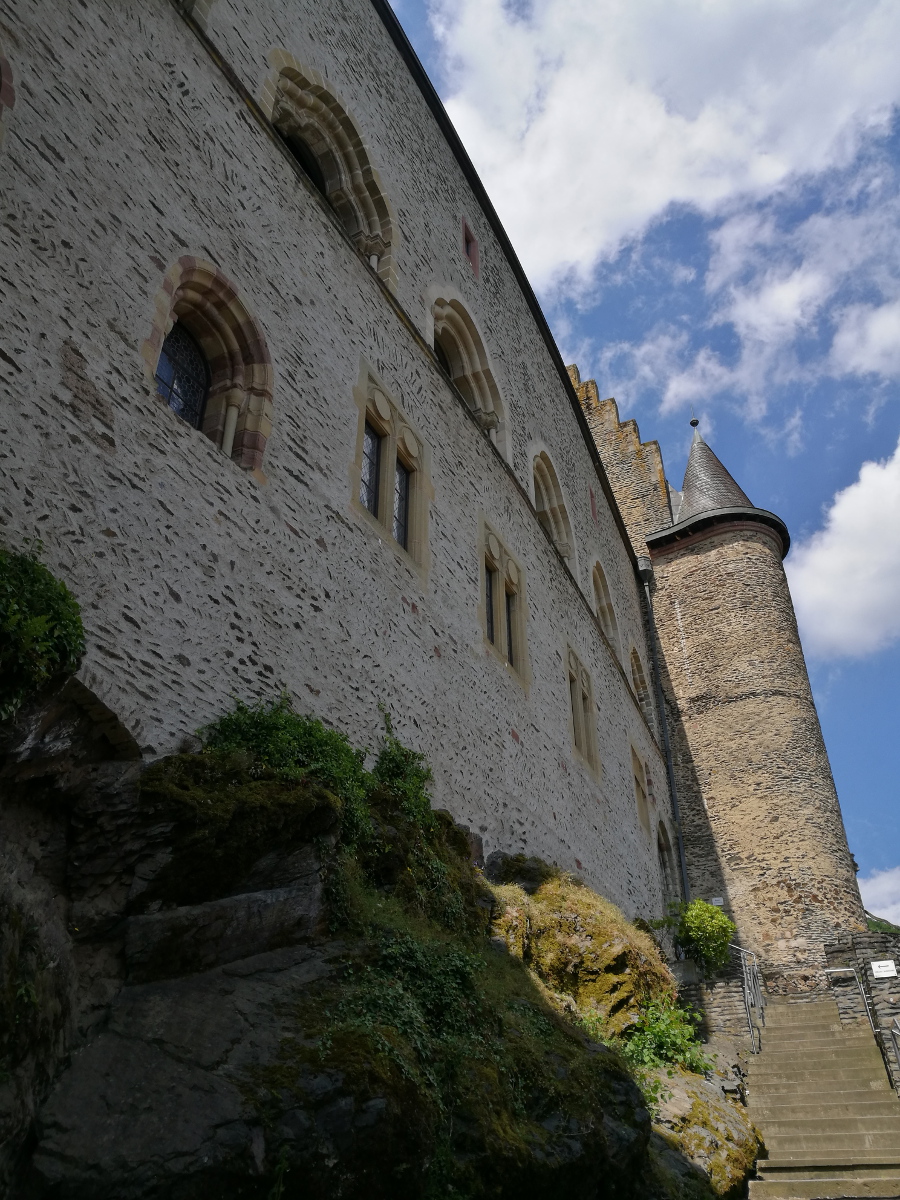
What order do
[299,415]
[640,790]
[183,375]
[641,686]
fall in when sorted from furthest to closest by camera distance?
[641,686]
[640,790]
[299,415]
[183,375]

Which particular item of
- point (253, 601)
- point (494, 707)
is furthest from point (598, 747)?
point (253, 601)

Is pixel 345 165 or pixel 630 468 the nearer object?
pixel 345 165

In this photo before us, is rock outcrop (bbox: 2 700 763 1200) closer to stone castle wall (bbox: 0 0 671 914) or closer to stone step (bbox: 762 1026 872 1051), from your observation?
stone castle wall (bbox: 0 0 671 914)

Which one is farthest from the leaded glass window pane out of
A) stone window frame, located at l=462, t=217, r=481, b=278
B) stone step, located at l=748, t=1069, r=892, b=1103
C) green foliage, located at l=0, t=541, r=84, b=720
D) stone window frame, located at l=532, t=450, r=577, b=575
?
stone window frame, located at l=532, t=450, r=577, b=575

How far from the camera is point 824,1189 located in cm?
761

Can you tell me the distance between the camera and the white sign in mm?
14094

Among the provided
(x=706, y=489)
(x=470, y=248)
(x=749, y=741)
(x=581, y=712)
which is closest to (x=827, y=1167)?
(x=581, y=712)

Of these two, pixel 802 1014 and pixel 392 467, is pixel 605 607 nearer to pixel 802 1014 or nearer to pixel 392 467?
pixel 802 1014

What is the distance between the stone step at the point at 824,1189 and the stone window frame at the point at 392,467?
590 cm

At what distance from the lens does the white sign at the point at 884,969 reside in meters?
14.1

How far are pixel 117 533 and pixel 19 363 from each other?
1.01m

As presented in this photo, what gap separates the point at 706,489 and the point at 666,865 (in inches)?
466

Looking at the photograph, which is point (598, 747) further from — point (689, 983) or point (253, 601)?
point (253, 601)

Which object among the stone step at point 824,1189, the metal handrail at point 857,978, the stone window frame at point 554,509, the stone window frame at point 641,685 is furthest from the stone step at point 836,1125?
the stone window frame at point 641,685
